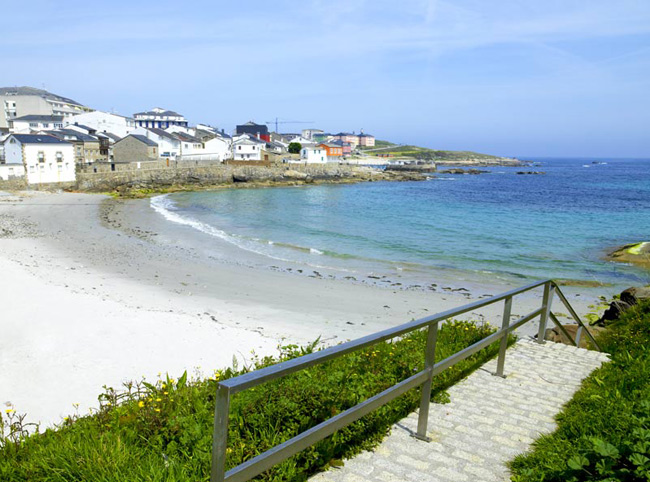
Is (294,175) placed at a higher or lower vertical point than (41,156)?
lower

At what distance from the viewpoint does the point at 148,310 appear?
14.7m

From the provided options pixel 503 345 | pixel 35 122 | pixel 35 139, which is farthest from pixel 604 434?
pixel 35 122

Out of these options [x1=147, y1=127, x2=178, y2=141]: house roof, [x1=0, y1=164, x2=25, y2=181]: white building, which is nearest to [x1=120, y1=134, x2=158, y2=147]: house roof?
[x1=147, y1=127, x2=178, y2=141]: house roof

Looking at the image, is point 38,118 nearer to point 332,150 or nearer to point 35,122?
point 35,122

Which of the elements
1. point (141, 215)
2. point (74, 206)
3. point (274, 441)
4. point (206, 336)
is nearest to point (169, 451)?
point (274, 441)

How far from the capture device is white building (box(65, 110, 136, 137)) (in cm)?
8500

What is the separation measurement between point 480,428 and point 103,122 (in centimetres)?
9373

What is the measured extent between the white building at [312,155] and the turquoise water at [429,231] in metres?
41.6

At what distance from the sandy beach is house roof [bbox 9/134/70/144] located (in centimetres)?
2860

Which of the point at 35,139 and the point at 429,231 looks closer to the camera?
the point at 429,231

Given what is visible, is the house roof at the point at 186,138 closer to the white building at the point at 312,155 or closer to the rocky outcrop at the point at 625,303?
the white building at the point at 312,155

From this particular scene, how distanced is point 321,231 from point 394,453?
1266 inches

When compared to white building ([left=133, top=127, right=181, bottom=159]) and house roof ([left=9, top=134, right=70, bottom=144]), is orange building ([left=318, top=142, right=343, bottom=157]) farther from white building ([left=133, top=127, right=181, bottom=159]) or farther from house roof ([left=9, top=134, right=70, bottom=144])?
house roof ([left=9, top=134, right=70, bottom=144])

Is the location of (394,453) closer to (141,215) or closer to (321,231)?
(321,231)
